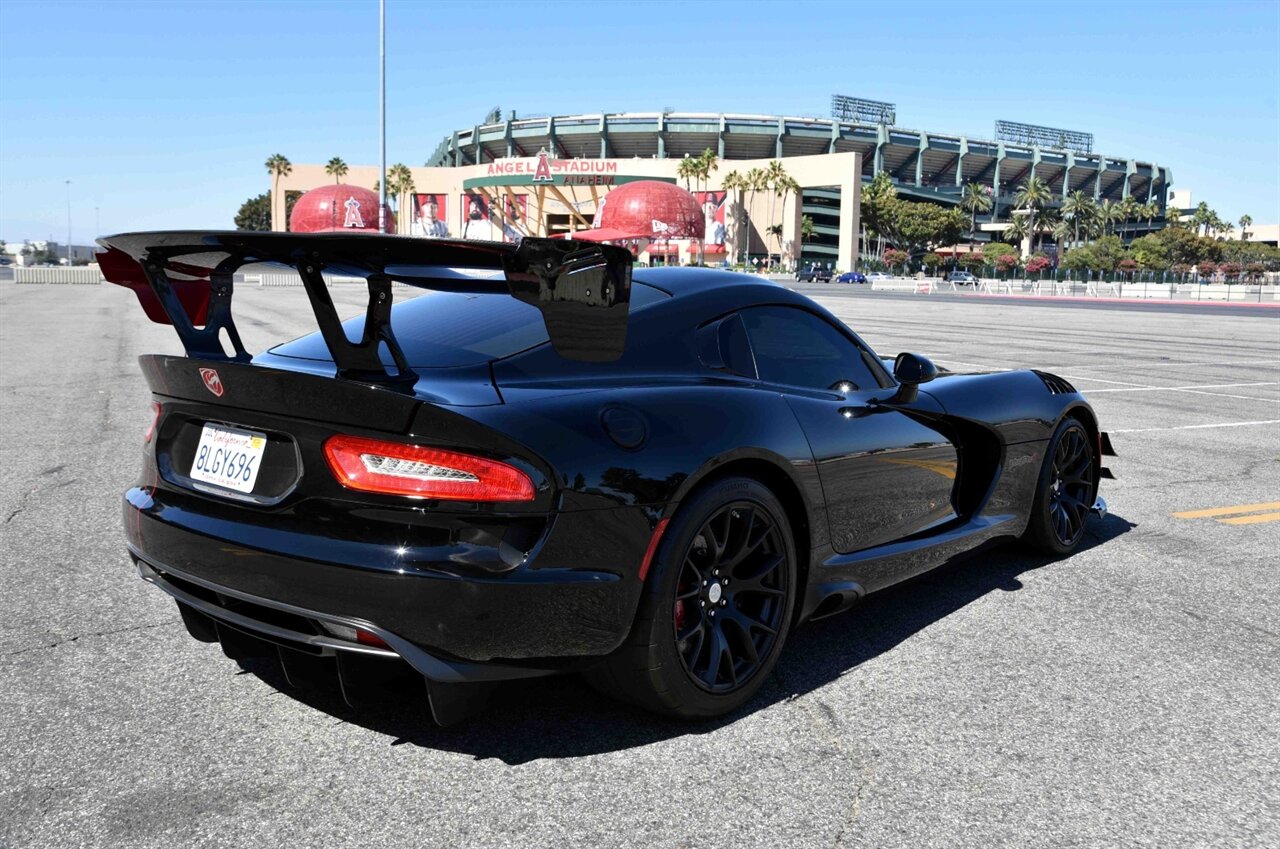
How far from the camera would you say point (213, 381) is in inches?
117

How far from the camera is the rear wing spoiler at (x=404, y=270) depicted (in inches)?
106

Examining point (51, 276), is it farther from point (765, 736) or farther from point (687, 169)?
point (687, 169)

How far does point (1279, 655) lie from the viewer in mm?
3900

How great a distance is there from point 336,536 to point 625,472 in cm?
75

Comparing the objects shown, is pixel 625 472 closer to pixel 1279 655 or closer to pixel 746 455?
pixel 746 455

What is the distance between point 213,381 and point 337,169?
159 m

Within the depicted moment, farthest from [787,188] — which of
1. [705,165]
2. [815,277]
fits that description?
[815,277]

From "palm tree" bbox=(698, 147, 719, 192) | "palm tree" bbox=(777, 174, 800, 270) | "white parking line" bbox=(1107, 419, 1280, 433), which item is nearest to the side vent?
"white parking line" bbox=(1107, 419, 1280, 433)

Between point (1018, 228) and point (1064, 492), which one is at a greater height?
point (1018, 228)

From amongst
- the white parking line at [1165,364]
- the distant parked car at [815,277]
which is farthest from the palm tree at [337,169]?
the white parking line at [1165,364]

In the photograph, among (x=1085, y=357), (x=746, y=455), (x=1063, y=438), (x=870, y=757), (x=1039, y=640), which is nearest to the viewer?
(x=870, y=757)

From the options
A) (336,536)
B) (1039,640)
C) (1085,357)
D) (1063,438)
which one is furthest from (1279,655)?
(1085,357)

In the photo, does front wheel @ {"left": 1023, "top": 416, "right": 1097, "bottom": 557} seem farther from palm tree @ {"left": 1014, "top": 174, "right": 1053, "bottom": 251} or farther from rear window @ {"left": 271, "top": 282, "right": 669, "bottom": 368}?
palm tree @ {"left": 1014, "top": 174, "right": 1053, "bottom": 251}

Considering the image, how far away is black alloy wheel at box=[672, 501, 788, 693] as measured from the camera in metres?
3.11
